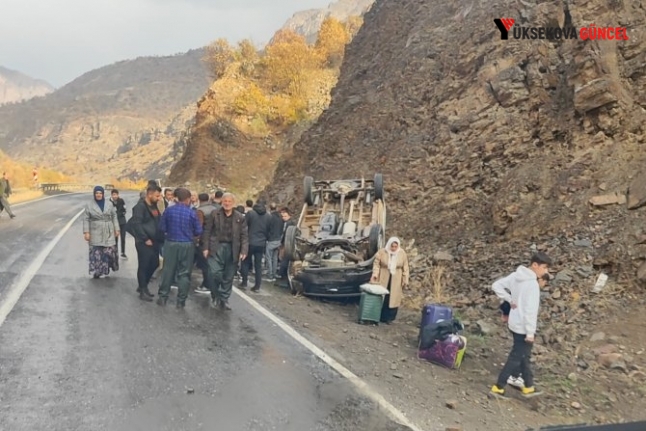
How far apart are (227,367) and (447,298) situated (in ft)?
19.8

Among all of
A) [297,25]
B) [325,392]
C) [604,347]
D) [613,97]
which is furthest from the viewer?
[297,25]

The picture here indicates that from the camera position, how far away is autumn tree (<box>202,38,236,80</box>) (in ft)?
136

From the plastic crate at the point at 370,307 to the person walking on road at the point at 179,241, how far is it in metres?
2.90

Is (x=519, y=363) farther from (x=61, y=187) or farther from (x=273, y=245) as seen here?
(x=61, y=187)

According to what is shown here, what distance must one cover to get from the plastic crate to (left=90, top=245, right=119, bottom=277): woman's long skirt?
15.2 ft

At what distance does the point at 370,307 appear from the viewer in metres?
9.40

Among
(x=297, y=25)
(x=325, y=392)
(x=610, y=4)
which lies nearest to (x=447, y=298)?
(x=325, y=392)

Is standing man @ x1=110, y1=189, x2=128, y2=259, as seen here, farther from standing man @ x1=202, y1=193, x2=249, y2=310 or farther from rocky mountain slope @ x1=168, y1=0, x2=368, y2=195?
rocky mountain slope @ x1=168, y1=0, x2=368, y2=195

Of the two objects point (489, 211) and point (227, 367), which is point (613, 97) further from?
point (227, 367)

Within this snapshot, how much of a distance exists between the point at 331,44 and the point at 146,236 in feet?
110

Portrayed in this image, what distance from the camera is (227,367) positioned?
623 cm

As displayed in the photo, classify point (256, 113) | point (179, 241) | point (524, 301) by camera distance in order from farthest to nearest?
point (256, 113) → point (179, 241) → point (524, 301)

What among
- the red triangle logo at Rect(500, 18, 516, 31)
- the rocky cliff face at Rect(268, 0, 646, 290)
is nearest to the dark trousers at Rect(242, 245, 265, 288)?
the rocky cliff face at Rect(268, 0, 646, 290)

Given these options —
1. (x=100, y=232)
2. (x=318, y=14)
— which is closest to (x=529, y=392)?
(x=100, y=232)
